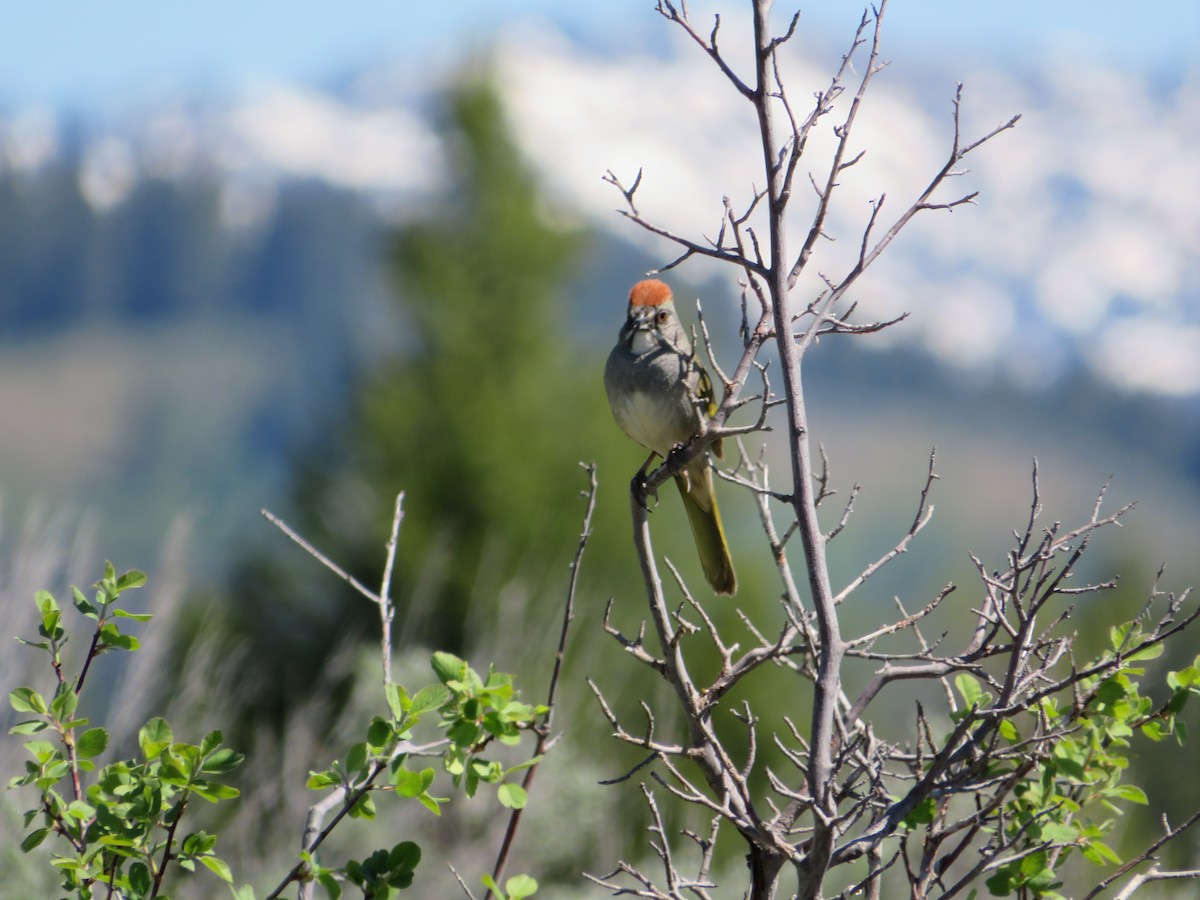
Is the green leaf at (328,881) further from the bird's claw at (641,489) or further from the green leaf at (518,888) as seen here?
the bird's claw at (641,489)

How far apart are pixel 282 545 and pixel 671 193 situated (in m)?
73.6

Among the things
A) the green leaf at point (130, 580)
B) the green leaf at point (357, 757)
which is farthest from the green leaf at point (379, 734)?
the green leaf at point (130, 580)

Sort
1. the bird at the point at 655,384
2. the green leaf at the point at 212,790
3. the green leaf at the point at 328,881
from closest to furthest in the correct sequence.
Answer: the green leaf at the point at 328,881 < the green leaf at the point at 212,790 < the bird at the point at 655,384

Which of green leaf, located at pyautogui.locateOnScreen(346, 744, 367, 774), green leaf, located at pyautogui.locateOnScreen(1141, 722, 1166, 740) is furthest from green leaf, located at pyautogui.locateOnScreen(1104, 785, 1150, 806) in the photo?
green leaf, located at pyautogui.locateOnScreen(346, 744, 367, 774)

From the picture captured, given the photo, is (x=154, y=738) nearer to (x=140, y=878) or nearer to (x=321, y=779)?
(x=140, y=878)

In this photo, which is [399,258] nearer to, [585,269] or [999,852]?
[585,269]

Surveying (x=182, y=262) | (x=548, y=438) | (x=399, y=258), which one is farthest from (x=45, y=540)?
(x=182, y=262)

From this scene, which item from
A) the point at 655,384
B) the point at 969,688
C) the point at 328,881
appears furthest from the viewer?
the point at 655,384

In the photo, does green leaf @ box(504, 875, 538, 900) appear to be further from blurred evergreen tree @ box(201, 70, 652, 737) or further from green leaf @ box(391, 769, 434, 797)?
blurred evergreen tree @ box(201, 70, 652, 737)

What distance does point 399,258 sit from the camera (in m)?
25.0

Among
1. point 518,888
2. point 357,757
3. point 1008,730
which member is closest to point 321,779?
point 357,757

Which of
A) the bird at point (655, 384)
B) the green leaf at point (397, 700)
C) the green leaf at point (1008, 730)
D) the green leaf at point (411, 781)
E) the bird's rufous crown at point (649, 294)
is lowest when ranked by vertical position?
the green leaf at point (411, 781)

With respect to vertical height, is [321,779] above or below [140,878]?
above

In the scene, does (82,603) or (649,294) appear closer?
(82,603)
